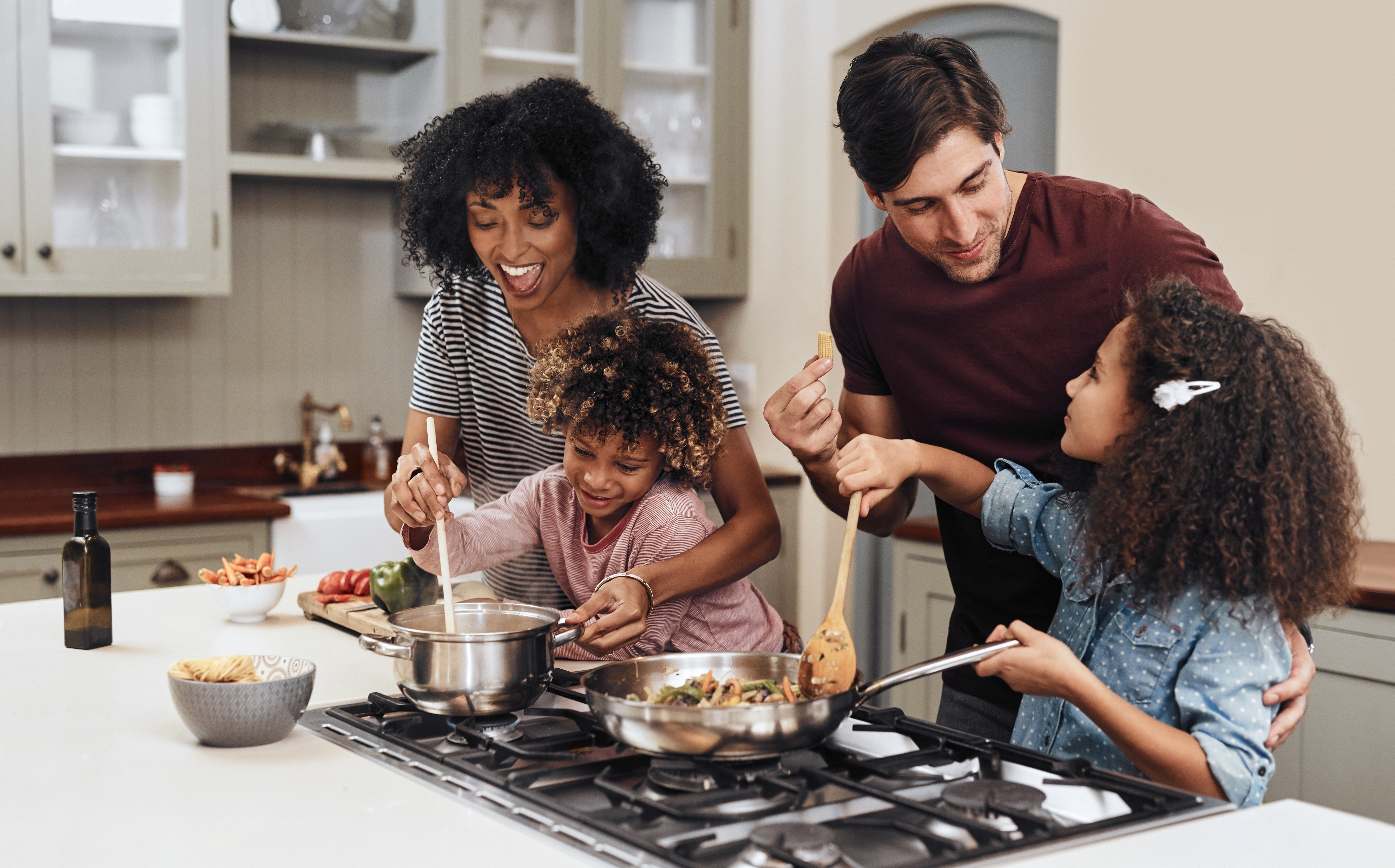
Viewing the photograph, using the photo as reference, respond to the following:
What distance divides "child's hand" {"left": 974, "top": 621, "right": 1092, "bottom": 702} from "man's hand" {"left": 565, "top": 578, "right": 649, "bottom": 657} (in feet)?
1.55

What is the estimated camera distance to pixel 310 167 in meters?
3.61

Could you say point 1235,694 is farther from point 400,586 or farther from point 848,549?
point 400,586

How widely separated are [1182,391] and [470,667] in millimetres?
762

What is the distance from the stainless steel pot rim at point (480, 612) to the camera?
1.25 m

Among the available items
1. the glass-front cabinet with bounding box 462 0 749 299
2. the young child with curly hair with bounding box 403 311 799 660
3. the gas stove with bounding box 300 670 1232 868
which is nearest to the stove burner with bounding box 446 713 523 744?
the gas stove with bounding box 300 670 1232 868

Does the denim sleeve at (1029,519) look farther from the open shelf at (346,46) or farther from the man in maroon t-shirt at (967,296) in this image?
the open shelf at (346,46)

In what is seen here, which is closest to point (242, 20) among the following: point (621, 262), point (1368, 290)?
point (621, 262)

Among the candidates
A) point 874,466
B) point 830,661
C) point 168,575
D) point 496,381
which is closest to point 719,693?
point 830,661

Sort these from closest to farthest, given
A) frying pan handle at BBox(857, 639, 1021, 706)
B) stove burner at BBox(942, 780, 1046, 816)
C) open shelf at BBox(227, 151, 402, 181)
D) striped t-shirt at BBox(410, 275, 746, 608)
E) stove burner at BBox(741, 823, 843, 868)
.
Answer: stove burner at BBox(741, 823, 843, 868)
stove burner at BBox(942, 780, 1046, 816)
frying pan handle at BBox(857, 639, 1021, 706)
striped t-shirt at BBox(410, 275, 746, 608)
open shelf at BBox(227, 151, 402, 181)

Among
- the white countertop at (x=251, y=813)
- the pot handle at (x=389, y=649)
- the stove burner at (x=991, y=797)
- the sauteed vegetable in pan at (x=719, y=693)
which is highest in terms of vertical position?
the pot handle at (x=389, y=649)

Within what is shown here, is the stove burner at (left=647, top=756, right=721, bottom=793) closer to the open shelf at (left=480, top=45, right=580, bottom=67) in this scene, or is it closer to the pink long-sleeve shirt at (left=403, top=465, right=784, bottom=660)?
the pink long-sleeve shirt at (left=403, top=465, right=784, bottom=660)

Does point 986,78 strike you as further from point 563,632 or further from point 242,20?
point 242,20

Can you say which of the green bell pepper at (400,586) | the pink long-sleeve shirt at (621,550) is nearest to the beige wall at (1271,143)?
the pink long-sleeve shirt at (621,550)

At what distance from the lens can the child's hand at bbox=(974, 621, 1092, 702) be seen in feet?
3.89
